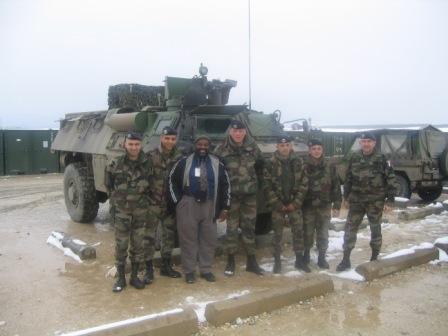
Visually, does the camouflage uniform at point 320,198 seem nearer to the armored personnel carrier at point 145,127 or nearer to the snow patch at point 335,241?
the armored personnel carrier at point 145,127

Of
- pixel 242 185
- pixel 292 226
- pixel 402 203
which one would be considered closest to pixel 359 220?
pixel 292 226

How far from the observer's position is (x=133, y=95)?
402 inches

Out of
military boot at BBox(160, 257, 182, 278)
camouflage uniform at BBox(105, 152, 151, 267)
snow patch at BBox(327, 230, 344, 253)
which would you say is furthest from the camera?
snow patch at BBox(327, 230, 344, 253)

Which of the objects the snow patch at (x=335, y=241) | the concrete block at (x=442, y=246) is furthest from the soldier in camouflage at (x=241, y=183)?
the concrete block at (x=442, y=246)

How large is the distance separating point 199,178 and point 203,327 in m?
1.64

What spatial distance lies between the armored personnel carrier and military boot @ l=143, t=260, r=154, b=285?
1471mm

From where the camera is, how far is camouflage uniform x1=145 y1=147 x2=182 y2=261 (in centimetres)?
518

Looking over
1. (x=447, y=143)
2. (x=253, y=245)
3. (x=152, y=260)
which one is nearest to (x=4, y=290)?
(x=152, y=260)

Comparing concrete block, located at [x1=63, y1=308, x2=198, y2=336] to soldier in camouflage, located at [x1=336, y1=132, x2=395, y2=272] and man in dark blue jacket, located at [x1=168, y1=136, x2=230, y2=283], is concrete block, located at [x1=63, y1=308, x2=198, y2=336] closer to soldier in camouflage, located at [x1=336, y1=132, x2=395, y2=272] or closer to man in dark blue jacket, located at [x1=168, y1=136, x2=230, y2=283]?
man in dark blue jacket, located at [x1=168, y1=136, x2=230, y2=283]

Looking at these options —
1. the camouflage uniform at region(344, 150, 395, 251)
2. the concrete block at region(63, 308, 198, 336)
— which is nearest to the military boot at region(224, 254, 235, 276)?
the camouflage uniform at region(344, 150, 395, 251)

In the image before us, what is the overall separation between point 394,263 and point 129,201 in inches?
118

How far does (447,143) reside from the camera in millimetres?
11742

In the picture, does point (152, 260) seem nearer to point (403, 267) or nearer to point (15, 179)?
point (403, 267)

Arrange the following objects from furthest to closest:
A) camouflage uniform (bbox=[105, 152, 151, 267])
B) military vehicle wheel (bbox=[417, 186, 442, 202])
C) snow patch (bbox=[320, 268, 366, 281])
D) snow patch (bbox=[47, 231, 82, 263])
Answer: military vehicle wheel (bbox=[417, 186, 442, 202]) → snow patch (bbox=[47, 231, 82, 263]) → snow patch (bbox=[320, 268, 366, 281]) → camouflage uniform (bbox=[105, 152, 151, 267])
